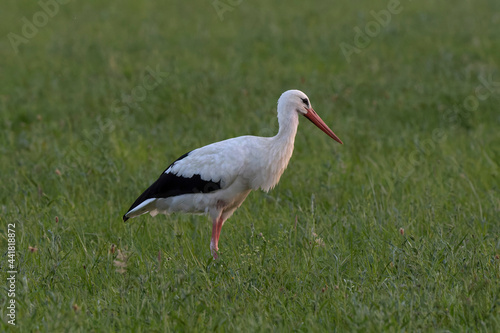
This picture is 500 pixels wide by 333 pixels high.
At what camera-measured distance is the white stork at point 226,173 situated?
5.11 m

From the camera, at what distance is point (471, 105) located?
372 inches

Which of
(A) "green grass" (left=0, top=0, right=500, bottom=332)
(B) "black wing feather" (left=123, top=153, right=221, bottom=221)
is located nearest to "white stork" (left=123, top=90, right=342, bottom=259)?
(B) "black wing feather" (left=123, top=153, right=221, bottom=221)

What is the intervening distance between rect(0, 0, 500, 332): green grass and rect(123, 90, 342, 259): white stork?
0.20 meters

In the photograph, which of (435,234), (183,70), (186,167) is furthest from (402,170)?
(183,70)

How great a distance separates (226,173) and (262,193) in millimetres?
1259

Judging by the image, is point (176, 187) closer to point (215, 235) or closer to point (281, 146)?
point (215, 235)

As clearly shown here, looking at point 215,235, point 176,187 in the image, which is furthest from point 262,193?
point 215,235

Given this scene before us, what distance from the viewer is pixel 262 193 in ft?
20.7

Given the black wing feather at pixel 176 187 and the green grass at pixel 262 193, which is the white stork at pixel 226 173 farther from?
the green grass at pixel 262 193

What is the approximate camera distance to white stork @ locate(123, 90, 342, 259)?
5.11 meters

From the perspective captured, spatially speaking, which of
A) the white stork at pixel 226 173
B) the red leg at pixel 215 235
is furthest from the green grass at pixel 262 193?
the white stork at pixel 226 173

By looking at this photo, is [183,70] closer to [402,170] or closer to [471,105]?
[471,105]

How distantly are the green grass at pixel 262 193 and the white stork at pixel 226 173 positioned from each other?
0.20 meters

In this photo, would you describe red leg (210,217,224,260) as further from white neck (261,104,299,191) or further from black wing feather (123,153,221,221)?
white neck (261,104,299,191)
